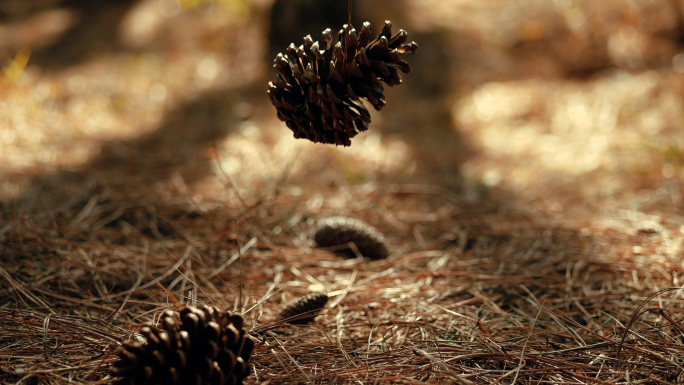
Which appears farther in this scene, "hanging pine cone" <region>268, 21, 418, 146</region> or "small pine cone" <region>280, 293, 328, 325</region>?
"small pine cone" <region>280, 293, 328, 325</region>

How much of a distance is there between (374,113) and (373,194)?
137 centimetres

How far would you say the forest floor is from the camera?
3.55 feet

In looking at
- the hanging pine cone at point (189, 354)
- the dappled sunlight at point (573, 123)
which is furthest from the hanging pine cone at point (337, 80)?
the dappled sunlight at point (573, 123)

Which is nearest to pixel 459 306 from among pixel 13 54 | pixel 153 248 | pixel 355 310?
pixel 355 310

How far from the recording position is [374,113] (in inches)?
140

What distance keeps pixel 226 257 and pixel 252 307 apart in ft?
1.40

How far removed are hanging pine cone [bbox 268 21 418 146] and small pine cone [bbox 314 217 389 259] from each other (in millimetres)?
615

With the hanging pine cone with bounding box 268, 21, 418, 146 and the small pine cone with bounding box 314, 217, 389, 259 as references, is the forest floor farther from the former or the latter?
the hanging pine cone with bounding box 268, 21, 418, 146

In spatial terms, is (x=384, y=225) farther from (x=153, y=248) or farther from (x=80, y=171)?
(x=80, y=171)

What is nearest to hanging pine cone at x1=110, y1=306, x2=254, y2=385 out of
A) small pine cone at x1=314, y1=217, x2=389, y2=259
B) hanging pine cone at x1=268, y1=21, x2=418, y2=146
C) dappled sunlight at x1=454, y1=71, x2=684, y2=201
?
hanging pine cone at x1=268, y1=21, x2=418, y2=146

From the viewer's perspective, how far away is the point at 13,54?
13.1 ft

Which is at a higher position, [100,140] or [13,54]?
[13,54]

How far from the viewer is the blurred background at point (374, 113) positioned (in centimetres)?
249

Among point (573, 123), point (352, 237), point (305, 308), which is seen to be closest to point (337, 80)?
point (305, 308)
